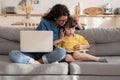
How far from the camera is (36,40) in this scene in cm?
231

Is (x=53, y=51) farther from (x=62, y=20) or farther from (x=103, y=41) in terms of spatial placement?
(x=103, y=41)

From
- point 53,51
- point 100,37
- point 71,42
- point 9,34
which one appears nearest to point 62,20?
point 71,42

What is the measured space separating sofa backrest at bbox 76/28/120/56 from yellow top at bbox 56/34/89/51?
0.18 meters

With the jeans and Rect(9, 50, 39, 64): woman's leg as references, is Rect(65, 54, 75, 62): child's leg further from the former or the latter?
Rect(9, 50, 39, 64): woman's leg

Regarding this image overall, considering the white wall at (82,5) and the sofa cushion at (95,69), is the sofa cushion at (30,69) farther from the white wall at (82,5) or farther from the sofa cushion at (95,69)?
the white wall at (82,5)

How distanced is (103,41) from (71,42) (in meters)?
0.45

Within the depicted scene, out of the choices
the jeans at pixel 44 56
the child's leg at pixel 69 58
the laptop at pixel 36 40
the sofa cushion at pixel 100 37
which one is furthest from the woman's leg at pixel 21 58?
the sofa cushion at pixel 100 37

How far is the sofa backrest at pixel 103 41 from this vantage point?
2.92 metres

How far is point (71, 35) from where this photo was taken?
2.77 metres

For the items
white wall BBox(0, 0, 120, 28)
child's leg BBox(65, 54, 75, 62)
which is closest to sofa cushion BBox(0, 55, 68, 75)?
child's leg BBox(65, 54, 75, 62)

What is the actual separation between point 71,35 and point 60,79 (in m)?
0.64

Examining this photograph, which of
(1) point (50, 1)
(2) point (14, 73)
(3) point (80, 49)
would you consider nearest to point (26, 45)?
(2) point (14, 73)

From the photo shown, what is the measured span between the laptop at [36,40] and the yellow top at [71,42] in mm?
424

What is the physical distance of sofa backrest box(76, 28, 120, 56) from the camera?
292 centimetres
